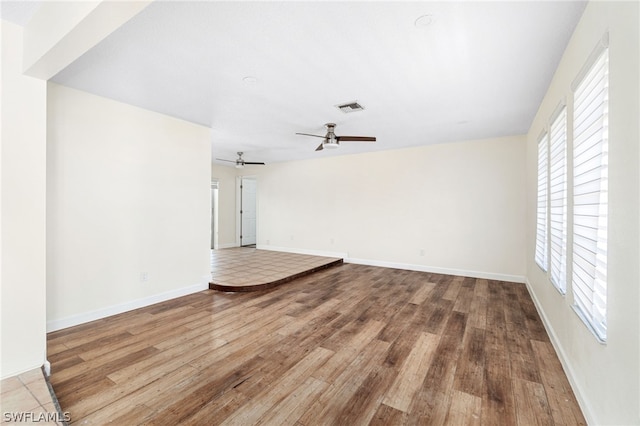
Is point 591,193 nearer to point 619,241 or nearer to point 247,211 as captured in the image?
point 619,241

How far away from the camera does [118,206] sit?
3.43 meters

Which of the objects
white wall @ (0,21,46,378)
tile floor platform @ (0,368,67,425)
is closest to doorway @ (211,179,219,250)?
white wall @ (0,21,46,378)

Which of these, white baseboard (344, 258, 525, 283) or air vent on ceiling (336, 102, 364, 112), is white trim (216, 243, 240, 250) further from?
air vent on ceiling (336, 102, 364, 112)

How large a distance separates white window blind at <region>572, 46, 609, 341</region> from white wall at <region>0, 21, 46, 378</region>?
3.82 m

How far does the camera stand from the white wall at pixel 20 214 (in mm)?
2055

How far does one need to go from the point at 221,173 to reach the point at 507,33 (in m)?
7.52

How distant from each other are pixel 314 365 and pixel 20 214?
102 inches

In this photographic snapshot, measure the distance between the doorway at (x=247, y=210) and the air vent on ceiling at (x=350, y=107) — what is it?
18.6ft

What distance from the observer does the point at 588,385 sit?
5.64 ft

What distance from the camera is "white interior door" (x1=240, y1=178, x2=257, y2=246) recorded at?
8805 millimetres

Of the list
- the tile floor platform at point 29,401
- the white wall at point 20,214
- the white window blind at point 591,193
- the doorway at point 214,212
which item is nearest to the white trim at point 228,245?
the doorway at point 214,212

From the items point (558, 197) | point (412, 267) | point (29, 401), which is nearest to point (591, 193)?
point (558, 197)

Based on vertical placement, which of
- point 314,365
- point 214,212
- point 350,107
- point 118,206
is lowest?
point 314,365

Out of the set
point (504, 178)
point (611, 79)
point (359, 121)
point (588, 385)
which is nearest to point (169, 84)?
point (359, 121)
